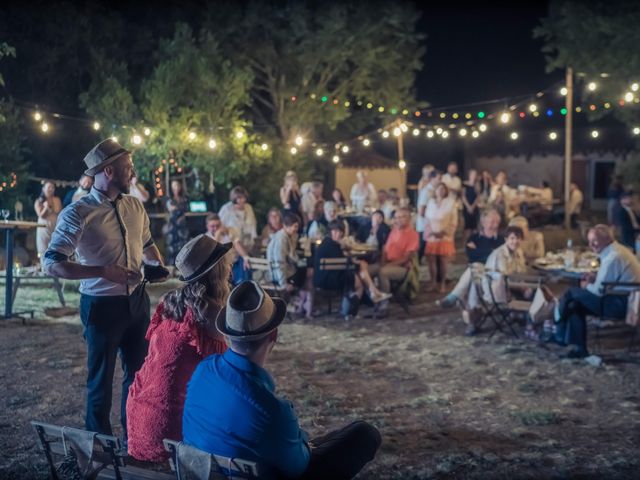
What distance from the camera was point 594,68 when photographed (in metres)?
21.0

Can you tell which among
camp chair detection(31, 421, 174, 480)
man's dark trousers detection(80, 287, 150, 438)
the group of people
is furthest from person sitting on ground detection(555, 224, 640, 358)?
camp chair detection(31, 421, 174, 480)

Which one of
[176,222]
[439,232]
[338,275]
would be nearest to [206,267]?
[338,275]

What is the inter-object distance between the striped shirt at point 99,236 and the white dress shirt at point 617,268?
5010mm

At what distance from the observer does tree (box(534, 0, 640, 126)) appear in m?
19.5

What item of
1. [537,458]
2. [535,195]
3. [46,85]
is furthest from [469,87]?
[537,458]

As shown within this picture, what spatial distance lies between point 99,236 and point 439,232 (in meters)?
7.93

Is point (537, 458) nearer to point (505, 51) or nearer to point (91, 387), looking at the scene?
point (91, 387)

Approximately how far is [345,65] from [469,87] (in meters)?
10.9

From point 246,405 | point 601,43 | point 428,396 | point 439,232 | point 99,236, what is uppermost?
point 601,43

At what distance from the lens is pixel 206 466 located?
3.36 m

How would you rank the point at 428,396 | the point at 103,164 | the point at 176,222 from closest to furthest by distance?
the point at 103,164 → the point at 428,396 → the point at 176,222

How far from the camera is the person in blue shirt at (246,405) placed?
3.33 m

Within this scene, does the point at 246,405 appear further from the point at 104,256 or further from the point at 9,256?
the point at 9,256

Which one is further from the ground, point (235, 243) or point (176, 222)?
point (176, 222)
